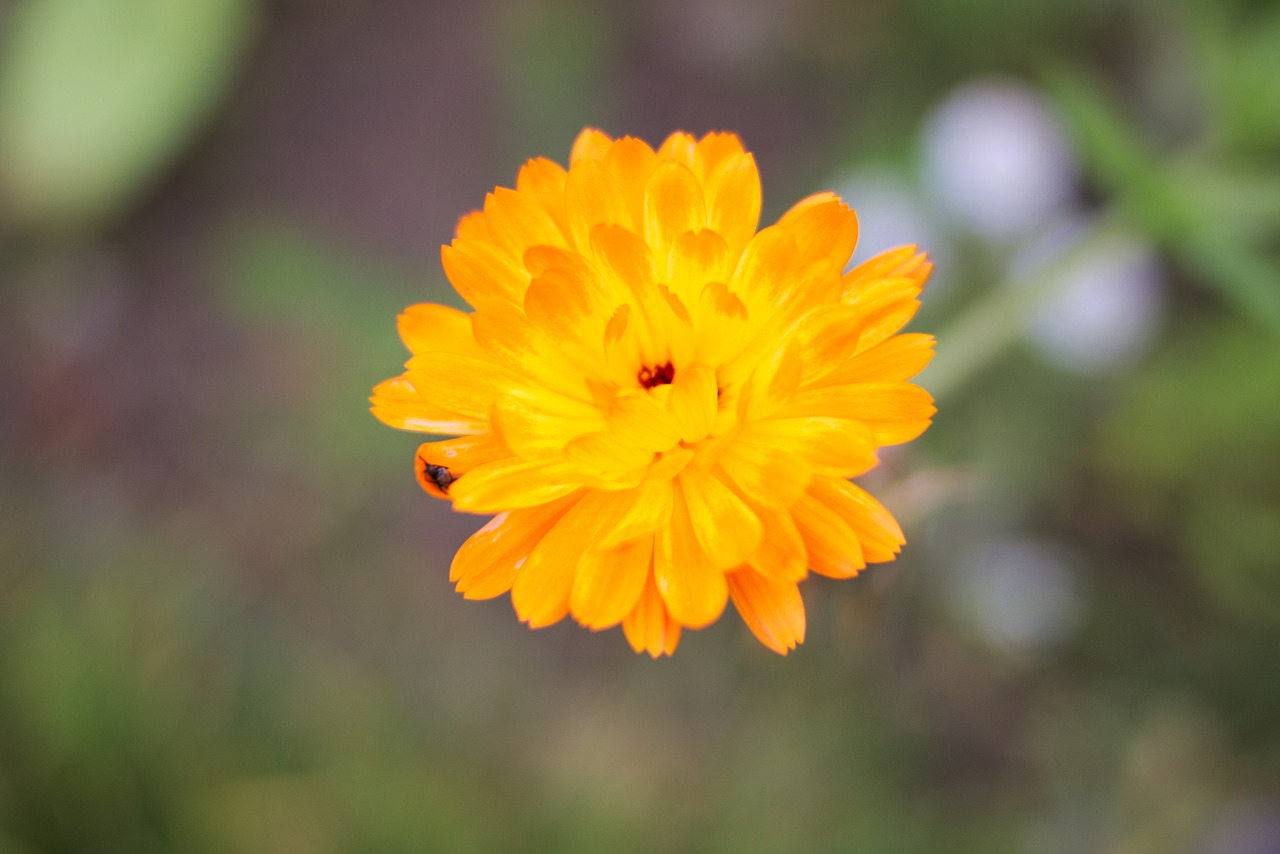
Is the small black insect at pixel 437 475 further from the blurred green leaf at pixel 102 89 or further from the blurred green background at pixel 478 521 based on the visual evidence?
the blurred green leaf at pixel 102 89

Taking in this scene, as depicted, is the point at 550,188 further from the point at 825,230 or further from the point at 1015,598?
the point at 1015,598

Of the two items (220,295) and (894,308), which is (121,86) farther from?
(894,308)

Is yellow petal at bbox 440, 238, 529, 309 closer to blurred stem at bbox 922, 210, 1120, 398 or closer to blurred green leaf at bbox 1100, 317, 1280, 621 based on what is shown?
blurred stem at bbox 922, 210, 1120, 398

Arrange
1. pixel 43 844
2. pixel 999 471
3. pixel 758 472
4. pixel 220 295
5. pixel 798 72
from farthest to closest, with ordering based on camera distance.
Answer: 1. pixel 220 295
2. pixel 798 72
3. pixel 999 471
4. pixel 43 844
5. pixel 758 472

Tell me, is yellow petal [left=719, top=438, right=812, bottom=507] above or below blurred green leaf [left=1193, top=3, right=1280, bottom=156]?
below

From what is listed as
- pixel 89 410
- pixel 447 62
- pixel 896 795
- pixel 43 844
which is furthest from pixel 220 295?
pixel 896 795

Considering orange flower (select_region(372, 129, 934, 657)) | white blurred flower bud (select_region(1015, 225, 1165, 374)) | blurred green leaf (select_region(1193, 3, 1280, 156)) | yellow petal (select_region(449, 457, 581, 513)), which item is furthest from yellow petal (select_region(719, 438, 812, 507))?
white blurred flower bud (select_region(1015, 225, 1165, 374))

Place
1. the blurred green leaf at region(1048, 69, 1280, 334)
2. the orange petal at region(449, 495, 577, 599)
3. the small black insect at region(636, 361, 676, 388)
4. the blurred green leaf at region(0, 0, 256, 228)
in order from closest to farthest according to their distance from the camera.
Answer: the orange petal at region(449, 495, 577, 599)
the small black insect at region(636, 361, 676, 388)
the blurred green leaf at region(1048, 69, 1280, 334)
the blurred green leaf at region(0, 0, 256, 228)

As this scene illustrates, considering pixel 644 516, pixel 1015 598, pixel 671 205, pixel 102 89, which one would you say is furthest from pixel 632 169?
pixel 102 89
